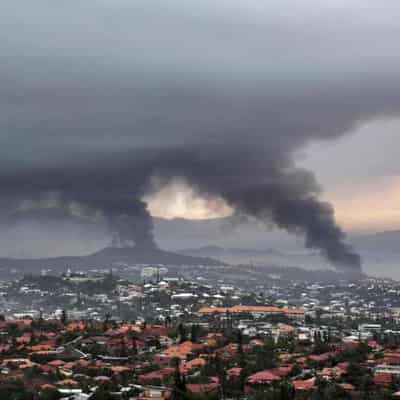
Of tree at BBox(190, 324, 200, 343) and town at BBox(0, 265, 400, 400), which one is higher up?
tree at BBox(190, 324, 200, 343)

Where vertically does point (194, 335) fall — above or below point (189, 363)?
above

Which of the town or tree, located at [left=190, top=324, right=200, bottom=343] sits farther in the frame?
tree, located at [left=190, top=324, right=200, bottom=343]

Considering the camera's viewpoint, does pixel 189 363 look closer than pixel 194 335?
Yes

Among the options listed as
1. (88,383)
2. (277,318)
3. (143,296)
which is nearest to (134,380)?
(88,383)

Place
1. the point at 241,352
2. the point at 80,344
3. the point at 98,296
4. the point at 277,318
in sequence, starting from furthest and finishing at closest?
the point at 98,296 < the point at 277,318 < the point at 80,344 < the point at 241,352

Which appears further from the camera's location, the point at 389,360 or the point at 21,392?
the point at 389,360

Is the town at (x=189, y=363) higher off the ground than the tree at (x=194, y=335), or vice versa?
the tree at (x=194, y=335)

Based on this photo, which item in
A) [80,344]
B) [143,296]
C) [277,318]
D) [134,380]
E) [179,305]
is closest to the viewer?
[134,380]

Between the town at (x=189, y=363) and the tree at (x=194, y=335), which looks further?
the tree at (x=194, y=335)

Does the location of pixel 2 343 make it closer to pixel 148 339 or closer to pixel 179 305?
pixel 148 339
